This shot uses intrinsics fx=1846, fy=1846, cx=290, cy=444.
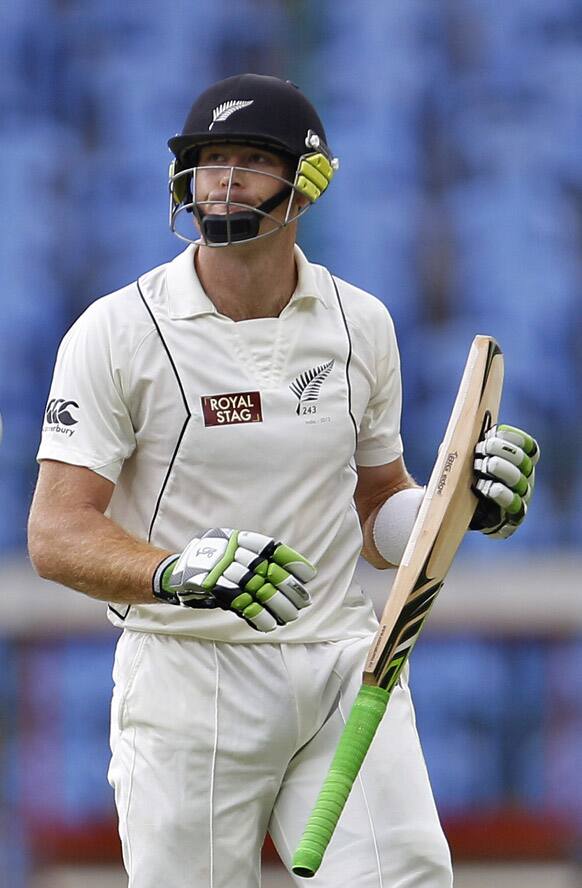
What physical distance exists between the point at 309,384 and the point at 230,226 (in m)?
0.28

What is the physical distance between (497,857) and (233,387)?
222 cm

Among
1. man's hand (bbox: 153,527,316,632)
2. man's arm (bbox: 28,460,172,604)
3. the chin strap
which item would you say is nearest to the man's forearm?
man's arm (bbox: 28,460,172,604)

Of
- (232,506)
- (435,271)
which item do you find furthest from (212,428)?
(435,271)

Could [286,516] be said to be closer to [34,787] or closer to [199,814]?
[199,814]

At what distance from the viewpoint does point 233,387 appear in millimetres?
2869

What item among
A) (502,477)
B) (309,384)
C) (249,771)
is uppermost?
(309,384)

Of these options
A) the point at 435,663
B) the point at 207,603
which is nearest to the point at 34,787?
the point at 435,663

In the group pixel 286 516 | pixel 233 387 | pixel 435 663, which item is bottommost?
pixel 435 663

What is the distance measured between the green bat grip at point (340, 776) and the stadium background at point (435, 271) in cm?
202

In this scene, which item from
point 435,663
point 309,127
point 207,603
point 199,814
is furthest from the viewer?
point 435,663

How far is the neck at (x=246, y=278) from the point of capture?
295cm

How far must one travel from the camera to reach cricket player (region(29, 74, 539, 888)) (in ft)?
9.09

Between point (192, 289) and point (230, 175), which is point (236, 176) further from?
point (192, 289)

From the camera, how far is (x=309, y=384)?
2.93 meters
